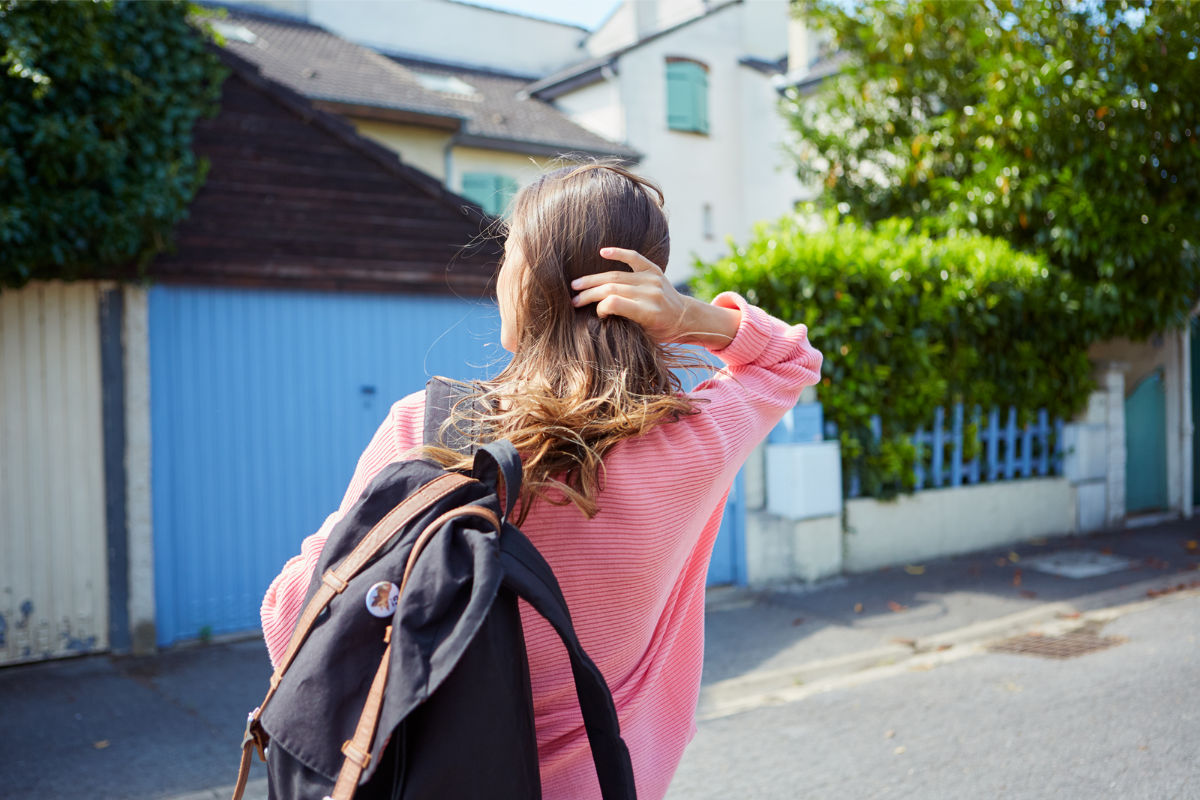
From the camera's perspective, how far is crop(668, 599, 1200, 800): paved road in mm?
3631

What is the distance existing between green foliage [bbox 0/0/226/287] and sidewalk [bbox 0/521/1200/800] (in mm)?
2434

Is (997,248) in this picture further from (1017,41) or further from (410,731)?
(410,731)

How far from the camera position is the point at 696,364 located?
163cm

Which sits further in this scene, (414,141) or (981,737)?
(414,141)

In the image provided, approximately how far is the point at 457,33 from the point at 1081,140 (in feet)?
45.7

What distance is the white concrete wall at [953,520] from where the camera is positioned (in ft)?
24.8

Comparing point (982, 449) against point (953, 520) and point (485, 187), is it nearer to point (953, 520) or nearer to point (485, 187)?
point (953, 520)

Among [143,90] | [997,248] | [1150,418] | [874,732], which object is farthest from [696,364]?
[1150,418]

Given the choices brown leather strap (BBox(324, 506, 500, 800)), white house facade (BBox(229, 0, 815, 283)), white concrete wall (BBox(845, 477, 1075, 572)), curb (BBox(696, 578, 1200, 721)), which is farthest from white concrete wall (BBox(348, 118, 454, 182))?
brown leather strap (BBox(324, 506, 500, 800))

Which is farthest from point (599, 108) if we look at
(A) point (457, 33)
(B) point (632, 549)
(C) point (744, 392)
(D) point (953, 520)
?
(B) point (632, 549)

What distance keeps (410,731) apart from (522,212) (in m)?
0.79

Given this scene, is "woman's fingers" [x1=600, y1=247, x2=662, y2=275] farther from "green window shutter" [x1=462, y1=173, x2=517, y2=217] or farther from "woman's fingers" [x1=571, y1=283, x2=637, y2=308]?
"green window shutter" [x1=462, y1=173, x2=517, y2=217]

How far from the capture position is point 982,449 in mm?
8555

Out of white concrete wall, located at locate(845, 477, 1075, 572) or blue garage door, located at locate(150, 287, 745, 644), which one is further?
white concrete wall, located at locate(845, 477, 1075, 572)
